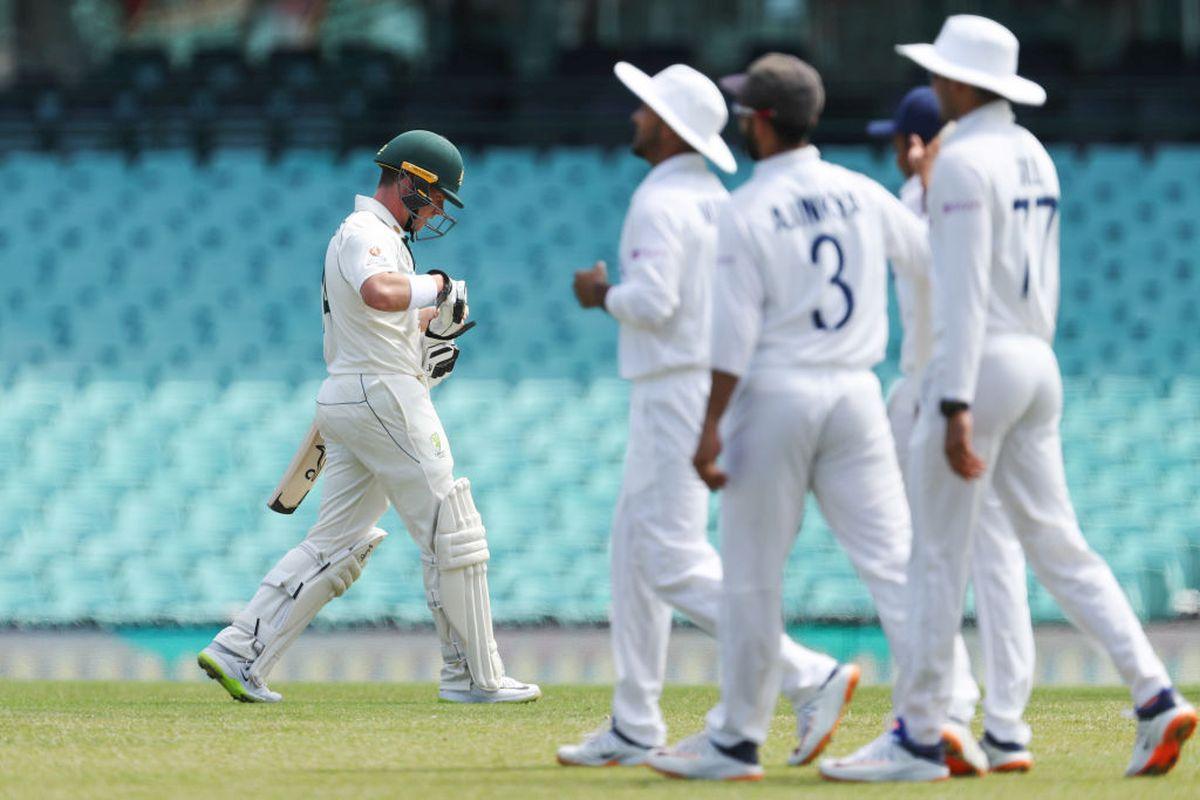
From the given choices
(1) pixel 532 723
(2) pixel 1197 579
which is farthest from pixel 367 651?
(2) pixel 1197 579

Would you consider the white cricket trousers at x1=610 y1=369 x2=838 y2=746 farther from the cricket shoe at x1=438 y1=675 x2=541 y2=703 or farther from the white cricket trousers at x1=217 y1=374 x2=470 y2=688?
the cricket shoe at x1=438 y1=675 x2=541 y2=703

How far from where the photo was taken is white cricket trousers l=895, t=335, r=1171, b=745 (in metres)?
5.57

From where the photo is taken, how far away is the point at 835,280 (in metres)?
5.59

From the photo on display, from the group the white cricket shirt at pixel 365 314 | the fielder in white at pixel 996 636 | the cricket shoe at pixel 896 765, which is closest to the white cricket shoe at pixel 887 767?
the cricket shoe at pixel 896 765

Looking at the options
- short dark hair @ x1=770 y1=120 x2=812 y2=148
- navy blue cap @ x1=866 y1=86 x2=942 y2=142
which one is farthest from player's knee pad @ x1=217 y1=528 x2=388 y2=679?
short dark hair @ x1=770 y1=120 x2=812 y2=148

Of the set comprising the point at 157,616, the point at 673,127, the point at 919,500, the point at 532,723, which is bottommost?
the point at 157,616

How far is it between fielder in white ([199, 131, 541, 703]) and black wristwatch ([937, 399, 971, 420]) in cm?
283

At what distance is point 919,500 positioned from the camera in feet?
18.4

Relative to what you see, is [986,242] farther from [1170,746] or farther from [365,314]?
[365,314]

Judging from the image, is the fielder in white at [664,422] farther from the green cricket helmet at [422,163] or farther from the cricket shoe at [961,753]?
the green cricket helmet at [422,163]

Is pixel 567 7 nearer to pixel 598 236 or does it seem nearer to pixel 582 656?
pixel 598 236

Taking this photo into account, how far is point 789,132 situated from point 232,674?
374 centimetres

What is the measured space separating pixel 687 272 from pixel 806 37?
1574 cm

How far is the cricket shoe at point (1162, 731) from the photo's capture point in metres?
5.71
